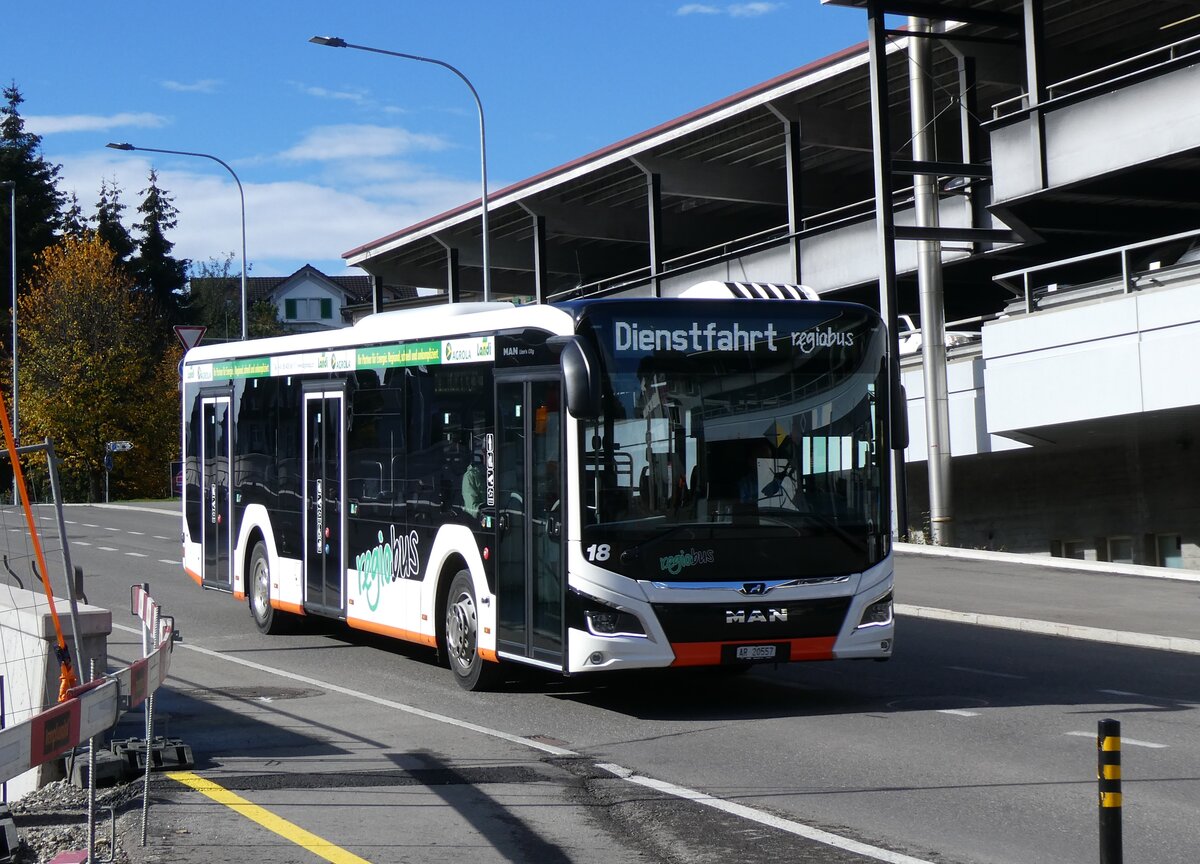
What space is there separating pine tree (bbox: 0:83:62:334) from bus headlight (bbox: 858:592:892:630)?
80654 millimetres

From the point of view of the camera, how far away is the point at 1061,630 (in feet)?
52.0

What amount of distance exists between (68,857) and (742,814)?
3154 millimetres

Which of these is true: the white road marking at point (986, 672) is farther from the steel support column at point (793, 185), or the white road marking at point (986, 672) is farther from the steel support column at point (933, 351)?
the steel support column at point (793, 185)

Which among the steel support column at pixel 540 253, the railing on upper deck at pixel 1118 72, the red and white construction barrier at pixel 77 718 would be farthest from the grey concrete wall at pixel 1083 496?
the red and white construction barrier at pixel 77 718

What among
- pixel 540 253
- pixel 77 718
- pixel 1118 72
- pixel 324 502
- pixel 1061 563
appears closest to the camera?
pixel 77 718

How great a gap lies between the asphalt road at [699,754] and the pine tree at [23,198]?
76238mm

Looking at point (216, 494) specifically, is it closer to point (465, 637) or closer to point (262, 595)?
point (262, 595)

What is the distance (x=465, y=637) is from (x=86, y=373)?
5861 centimetres

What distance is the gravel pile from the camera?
25.0ft

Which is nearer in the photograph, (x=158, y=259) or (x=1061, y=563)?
(x=1061, y=563)

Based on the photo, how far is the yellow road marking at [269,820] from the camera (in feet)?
23.4

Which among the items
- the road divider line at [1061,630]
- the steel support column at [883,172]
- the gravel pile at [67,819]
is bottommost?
the gravel pile at [67,819]

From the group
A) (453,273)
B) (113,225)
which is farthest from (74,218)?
(453,273)

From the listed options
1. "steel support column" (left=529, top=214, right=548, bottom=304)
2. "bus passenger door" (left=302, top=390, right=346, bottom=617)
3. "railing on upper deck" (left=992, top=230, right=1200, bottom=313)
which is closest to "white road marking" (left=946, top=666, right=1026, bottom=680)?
"bus passenger door" (left=302, top=390, right=346, bottom=617)
